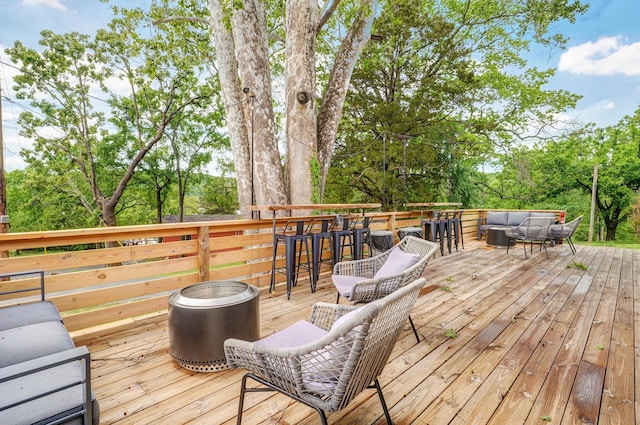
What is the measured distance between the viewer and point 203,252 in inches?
134

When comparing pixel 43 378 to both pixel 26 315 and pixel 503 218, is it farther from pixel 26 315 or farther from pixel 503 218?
pixel 503 218

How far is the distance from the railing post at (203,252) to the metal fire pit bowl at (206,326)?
121 cm

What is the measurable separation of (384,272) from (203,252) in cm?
192

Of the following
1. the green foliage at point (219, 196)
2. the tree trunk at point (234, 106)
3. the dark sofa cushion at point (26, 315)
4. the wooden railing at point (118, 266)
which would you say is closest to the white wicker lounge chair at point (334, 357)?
the dark sofa cushion at point (26, 315)

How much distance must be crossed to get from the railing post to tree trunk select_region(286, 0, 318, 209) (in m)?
1.96

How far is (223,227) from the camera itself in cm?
365

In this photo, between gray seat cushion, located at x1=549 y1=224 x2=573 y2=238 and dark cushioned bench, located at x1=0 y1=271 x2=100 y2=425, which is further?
gray seat cushion, located at x1=549 y1=224 x2=573 y2=238

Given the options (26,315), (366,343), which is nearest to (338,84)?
(26,315)

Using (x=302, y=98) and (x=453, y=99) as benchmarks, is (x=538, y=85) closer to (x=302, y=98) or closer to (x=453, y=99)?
(x=453, y=99)

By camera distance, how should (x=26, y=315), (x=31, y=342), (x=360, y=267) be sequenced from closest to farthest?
(x=31, y=342), (x=26, y=315), (x=360, y=267)

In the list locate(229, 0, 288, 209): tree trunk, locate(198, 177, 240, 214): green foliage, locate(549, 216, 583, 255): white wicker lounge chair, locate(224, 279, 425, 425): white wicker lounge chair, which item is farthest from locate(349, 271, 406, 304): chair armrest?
locate(198, 177, 240, 214): green foliage

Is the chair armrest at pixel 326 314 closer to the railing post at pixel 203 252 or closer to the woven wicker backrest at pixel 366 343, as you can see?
the woven wicker backrest at pixel 366 343

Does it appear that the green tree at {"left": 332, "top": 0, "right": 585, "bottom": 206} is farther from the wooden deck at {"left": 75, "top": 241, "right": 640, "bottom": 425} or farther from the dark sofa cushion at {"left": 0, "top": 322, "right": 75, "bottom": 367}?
the dark sofa cushion at {"left": 0, "top": 322, "right": 75, "bottom": 367}

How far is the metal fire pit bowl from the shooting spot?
2053 mm
